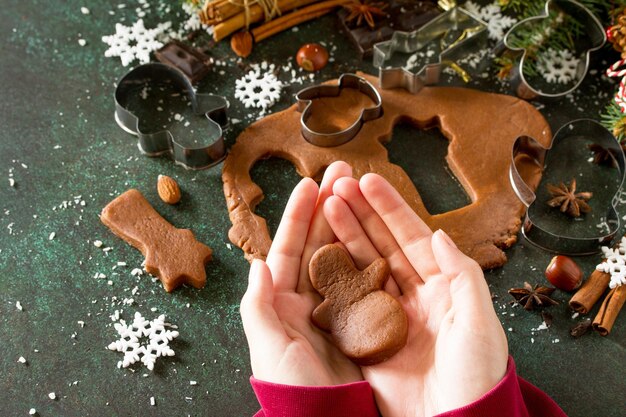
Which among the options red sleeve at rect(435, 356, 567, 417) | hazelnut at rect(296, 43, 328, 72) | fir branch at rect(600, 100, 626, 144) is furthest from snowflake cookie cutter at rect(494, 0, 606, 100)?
red sleeve at rect(435, 356, 567, 417)

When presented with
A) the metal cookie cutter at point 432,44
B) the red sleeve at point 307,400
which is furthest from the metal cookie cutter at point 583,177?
the red sleeve at point 307,400

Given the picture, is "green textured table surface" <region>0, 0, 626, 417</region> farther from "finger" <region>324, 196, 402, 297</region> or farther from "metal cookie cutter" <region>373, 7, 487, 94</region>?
"finger" <region>324, 196, 402, 297</region>

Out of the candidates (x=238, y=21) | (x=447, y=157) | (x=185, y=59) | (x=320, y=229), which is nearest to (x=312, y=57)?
(x=238, y=21)

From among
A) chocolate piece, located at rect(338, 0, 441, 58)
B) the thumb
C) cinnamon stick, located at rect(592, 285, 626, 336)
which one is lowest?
cinnamon stick, located at rect(592, 285, 626, 336)

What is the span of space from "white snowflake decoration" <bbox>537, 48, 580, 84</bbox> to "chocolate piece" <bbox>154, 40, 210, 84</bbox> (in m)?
1.00

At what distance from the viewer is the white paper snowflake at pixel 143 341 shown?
1847 millimetres

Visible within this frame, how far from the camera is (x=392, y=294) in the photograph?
1.80 meters

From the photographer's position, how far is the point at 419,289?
69.6 inches

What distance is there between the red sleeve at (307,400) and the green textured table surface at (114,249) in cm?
24

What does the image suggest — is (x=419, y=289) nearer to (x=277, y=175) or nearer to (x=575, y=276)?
(x=575, y=276)

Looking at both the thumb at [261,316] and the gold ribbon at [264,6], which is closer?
the thumb at [261,316]

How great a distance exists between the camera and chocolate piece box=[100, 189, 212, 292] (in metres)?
1.94

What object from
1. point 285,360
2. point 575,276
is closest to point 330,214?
point 285,360

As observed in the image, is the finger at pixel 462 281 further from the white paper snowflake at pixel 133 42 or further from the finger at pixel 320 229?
the white paper snowflake at pixel 133 42
